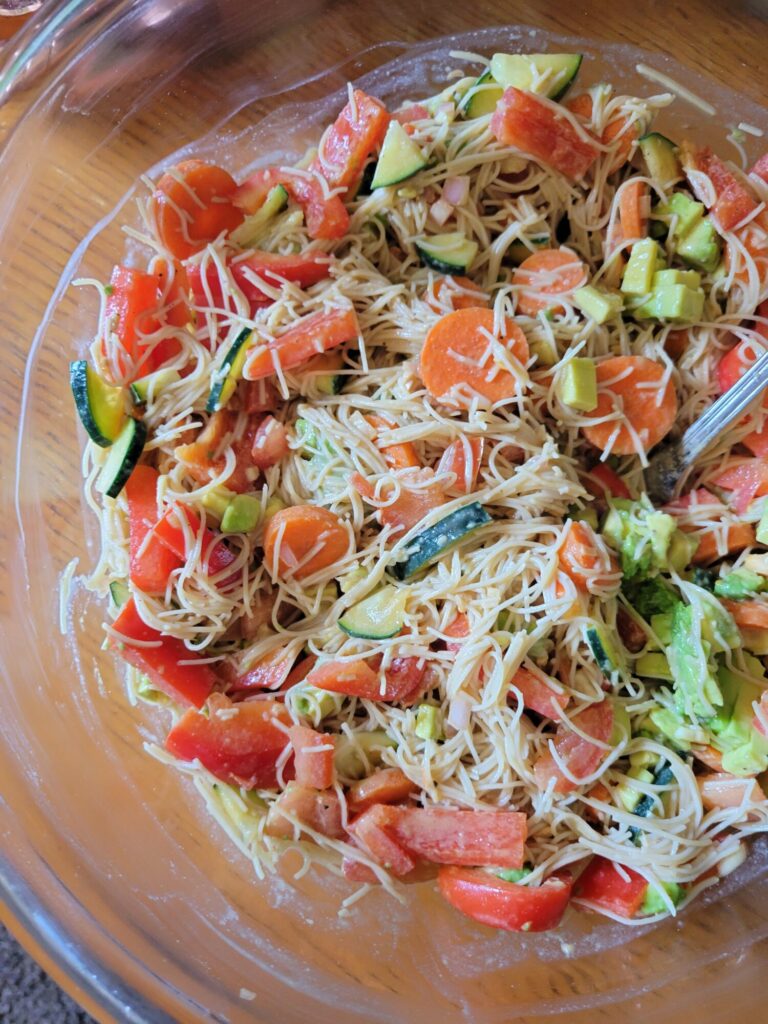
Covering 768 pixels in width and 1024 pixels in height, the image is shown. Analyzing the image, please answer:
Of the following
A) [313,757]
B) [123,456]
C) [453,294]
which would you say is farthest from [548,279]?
[313,757]

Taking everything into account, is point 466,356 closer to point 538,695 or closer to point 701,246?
point 701,246

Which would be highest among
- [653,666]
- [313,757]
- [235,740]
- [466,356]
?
[466,356]

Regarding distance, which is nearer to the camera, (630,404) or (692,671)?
(692,671)

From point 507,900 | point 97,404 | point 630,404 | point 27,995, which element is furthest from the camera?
point 27,995

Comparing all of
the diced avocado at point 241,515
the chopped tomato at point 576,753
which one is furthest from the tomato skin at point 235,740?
the chopped tomato at point 576,753

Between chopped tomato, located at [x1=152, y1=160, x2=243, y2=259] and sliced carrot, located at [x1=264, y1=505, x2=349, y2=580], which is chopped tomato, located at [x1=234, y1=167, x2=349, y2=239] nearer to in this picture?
chopped tomato, located at [x1=152, y1=160, x2=243, y2=259]

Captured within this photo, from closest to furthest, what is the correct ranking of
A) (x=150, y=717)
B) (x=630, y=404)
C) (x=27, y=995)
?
(x=630, y=404)
(x=150, y=717)
(x=27, y=995)

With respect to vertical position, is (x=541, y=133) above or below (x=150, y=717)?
above
